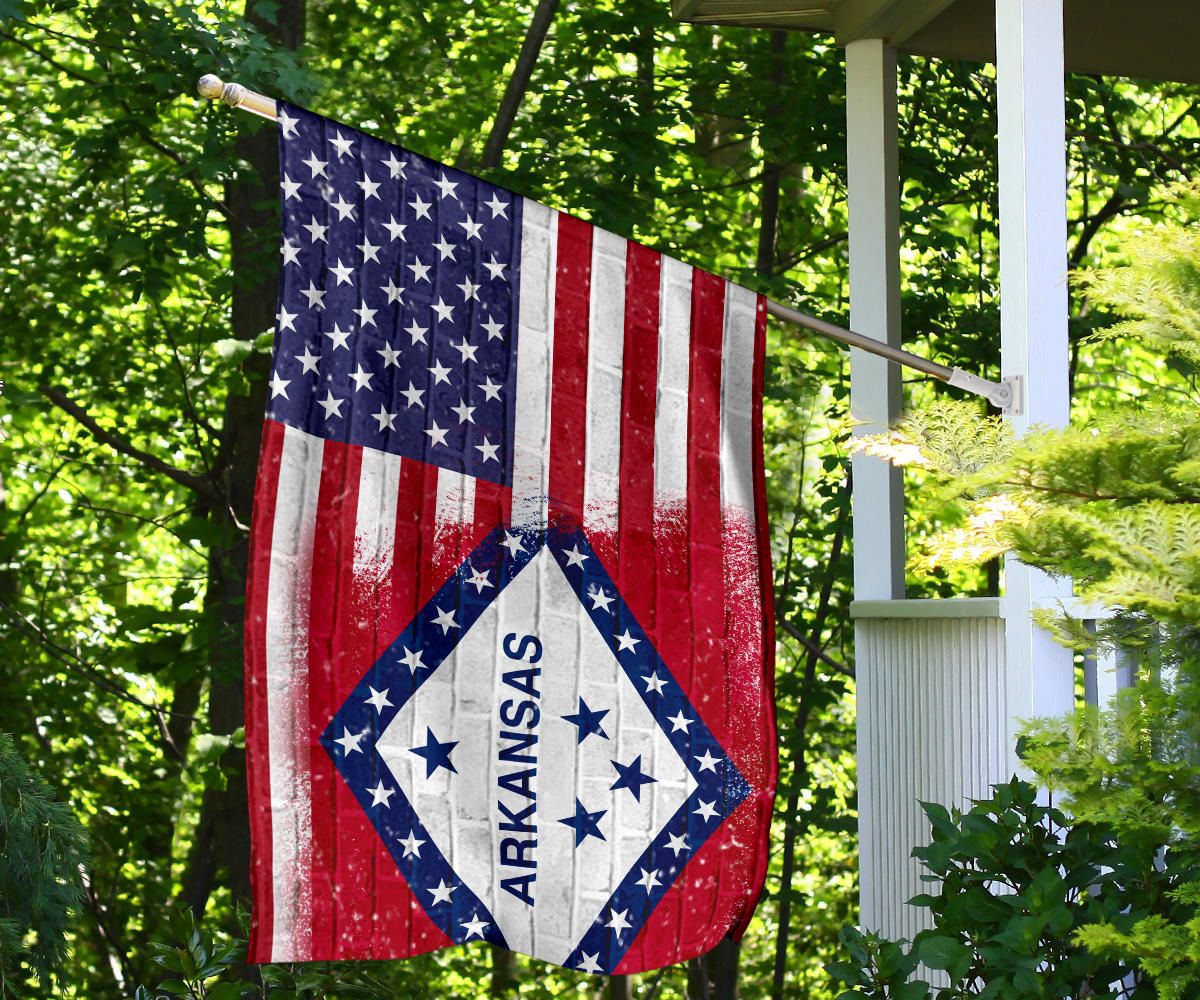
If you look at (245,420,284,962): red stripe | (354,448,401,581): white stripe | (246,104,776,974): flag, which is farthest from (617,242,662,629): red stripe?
(245,420,284,962): red stripe

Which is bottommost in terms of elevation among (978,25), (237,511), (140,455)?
(237,511)

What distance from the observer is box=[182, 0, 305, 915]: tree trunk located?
8.33m

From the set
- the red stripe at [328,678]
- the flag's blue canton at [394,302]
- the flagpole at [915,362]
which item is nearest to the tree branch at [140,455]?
the flagpole at [915,362]

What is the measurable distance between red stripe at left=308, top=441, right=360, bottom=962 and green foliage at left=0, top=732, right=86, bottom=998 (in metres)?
1.32

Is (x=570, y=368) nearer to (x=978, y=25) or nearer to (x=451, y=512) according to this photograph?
(x=451, y=512)

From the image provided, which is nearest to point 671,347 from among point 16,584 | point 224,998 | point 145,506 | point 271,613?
point 271,613

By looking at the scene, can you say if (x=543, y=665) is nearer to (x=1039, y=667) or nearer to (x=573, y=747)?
(x=573, y=747)

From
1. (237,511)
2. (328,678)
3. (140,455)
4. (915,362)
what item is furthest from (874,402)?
(140,455)

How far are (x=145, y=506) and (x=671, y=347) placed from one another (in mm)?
9550

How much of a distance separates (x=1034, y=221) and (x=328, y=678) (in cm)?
217

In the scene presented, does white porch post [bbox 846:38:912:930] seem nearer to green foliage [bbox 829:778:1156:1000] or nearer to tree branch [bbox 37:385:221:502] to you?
green foliage [bbox 829:778:1156:1000]

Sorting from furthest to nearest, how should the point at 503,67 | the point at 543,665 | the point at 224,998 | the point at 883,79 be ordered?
the point at 503,67
the point at 883,79
the point at 224,998
the point at 543,665

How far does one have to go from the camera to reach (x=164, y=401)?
9906mm

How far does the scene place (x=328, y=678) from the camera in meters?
3.26
